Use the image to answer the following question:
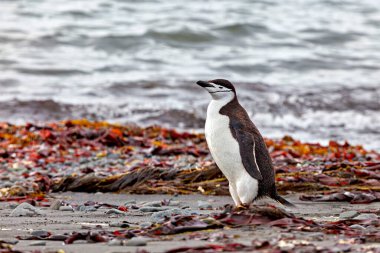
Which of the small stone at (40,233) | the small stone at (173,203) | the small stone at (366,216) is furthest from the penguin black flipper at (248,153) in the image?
the small stone at (40,233)

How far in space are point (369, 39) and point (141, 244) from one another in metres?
22.5

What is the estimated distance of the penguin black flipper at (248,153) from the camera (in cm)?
566

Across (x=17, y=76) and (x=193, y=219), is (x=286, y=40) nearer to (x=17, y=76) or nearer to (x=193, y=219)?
(x=17, y=76)

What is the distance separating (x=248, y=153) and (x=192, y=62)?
16180mm

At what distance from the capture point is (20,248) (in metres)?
3.95

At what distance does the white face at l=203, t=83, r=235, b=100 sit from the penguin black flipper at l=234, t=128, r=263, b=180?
42 cm

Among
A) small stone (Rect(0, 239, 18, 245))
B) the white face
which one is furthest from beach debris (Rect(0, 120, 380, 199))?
small stone (Rect(0, 239, 18, 245))

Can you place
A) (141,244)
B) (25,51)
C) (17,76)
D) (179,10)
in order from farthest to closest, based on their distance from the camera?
(179,10) < (25,51) < (17,76) < (141,244)

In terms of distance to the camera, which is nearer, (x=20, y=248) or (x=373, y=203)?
(x=20, y=248)

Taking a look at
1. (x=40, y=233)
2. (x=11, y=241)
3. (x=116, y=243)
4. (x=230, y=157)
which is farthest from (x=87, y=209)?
(x=116, y=243)

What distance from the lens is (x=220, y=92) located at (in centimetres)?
608

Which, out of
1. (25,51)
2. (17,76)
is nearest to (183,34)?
(25,51)

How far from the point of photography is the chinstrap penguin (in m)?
5.70

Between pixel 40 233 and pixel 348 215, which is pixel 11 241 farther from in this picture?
pixel 348 215
